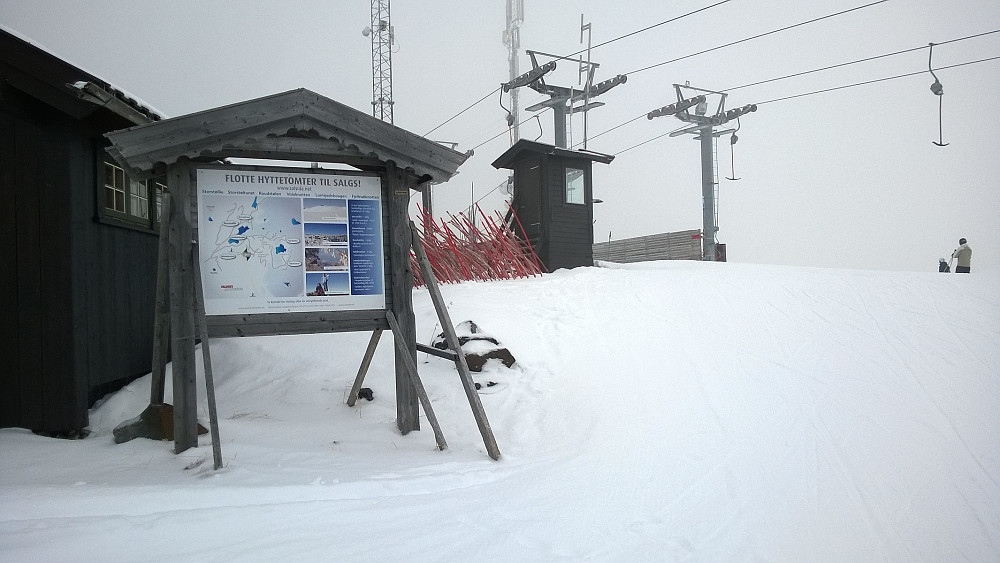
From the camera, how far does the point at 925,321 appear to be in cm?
848

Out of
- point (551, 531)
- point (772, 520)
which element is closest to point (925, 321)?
point (772, 520)

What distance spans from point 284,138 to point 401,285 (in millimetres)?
1624

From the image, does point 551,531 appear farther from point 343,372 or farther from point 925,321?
point 925,321

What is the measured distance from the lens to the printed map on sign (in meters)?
4.84

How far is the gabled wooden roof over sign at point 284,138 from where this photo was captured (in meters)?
4.52

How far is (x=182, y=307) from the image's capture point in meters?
4.71

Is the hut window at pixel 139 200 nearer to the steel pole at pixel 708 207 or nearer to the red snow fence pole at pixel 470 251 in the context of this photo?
the red snow fence pole at pixel 470 251

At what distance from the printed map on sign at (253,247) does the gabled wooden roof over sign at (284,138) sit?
45 centimetres

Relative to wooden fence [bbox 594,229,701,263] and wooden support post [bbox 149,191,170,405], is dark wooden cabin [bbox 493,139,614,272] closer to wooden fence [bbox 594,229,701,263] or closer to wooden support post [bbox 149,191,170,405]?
wooden fence [bbox 594,229,701,263]

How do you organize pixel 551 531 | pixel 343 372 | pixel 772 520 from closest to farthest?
pixel 551 531, pixel 772 520, pixel 343 372

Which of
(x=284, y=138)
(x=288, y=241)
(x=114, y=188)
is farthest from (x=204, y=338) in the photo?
(x=114, y=188)

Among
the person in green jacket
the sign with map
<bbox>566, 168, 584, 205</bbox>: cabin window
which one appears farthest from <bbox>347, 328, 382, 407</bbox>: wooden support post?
the person in green jacket

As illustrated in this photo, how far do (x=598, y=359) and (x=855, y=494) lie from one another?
11.3 feet

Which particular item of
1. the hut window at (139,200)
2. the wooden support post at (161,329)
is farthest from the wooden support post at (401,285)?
the hut window at (139,200)
